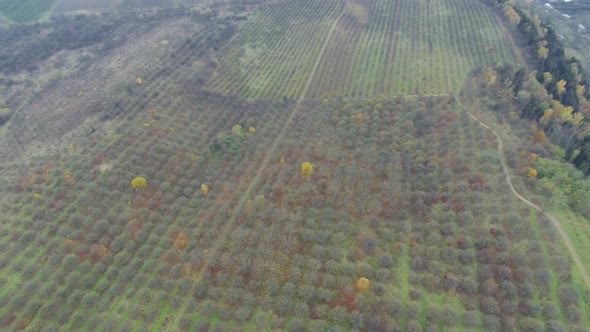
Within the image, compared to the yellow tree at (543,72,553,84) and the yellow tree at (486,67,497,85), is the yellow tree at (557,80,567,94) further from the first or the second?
the yellow tree at (486,67,497,85)

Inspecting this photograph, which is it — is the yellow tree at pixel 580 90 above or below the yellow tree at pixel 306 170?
above

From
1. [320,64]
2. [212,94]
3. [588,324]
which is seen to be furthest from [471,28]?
[588,324]

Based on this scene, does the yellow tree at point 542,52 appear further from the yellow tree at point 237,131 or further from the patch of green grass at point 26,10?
the patch of green grass at point 26,10

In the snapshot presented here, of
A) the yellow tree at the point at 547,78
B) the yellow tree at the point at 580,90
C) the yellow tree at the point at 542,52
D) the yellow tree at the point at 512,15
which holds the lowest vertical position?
the yellow tree at the point at 580,90

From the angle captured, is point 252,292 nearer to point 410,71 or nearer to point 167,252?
point 167,252

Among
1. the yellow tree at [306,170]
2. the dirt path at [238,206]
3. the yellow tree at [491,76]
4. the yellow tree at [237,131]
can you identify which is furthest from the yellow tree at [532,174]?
the yellow tree at [237,131]

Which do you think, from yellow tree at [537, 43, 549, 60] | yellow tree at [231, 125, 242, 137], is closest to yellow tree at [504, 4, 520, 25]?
yellow tree at [537, 43, 549, 60]
